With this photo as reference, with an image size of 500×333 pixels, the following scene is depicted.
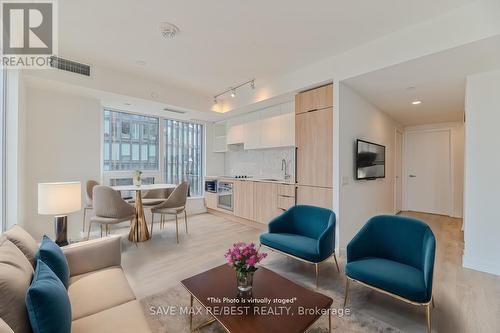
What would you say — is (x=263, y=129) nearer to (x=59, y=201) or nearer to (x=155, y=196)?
(x=155, y=196)

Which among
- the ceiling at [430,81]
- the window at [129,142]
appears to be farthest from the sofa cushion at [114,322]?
the window at [129,142]

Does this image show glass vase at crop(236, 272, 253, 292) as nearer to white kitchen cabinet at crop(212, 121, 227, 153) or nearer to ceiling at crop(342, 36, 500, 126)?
ceiling at crop(342, 36, 500, 126)

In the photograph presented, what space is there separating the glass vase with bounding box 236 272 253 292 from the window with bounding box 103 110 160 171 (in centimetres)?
408

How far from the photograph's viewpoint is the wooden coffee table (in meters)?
1.32

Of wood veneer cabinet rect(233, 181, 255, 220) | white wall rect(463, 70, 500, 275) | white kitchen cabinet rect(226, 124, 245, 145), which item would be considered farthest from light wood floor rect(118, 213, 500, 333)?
white kitchen cabinet rect(226, 124, 245, 145)

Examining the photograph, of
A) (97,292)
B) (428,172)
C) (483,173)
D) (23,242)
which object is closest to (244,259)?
(97,292)

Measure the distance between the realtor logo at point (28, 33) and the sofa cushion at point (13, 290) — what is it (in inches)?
92.2

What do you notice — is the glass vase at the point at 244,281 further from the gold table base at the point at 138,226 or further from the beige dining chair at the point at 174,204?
the gold table base at the point at 138,226

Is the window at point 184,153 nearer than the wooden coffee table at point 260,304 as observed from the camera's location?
No

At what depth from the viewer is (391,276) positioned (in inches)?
70.7

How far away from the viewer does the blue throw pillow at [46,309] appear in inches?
36.9

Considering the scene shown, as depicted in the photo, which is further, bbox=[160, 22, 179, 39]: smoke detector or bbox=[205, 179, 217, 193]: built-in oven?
bbox=[205, 179, 217, 193]: built-in oven

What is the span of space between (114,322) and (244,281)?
797mm

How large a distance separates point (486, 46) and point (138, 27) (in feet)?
11.9
